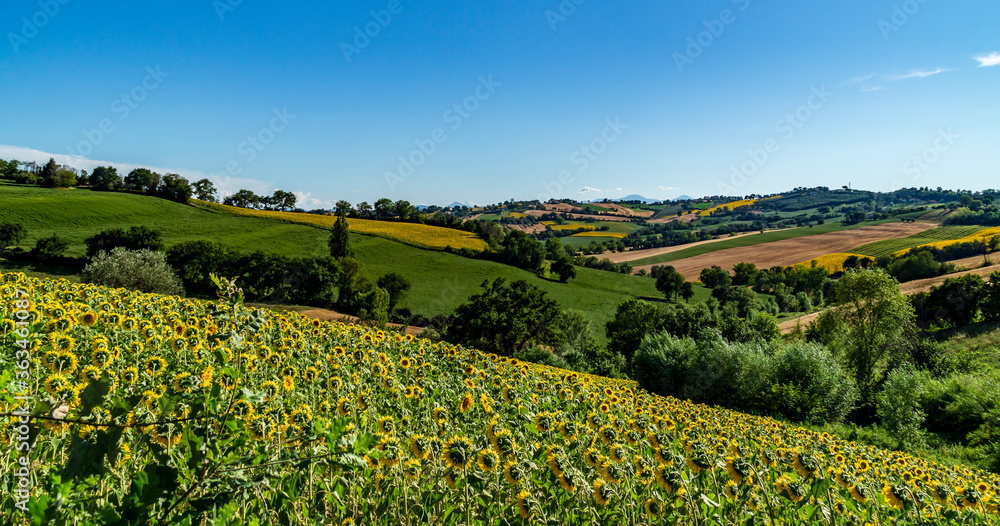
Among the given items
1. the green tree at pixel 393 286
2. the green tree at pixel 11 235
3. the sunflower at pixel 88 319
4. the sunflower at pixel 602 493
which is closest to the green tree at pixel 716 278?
the green tree at pixel 393 286

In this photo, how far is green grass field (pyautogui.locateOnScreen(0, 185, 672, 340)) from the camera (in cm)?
5716

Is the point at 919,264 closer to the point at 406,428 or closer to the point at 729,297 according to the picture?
the point at 729,297

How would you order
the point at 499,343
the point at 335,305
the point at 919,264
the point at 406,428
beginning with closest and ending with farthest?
the point at 406,428 < the point at 499,343 < the point at 335,305 < the point at 919,264

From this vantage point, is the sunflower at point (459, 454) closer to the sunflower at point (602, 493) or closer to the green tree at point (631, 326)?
the sunflower at point (602, 493)

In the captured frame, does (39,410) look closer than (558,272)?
Yes

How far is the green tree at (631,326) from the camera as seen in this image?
49.8 m

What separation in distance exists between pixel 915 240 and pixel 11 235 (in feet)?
472

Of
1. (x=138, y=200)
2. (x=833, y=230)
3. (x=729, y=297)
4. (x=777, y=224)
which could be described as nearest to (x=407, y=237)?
(x=138, y=200)

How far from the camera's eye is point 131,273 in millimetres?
31078

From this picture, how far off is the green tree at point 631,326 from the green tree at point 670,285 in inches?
852

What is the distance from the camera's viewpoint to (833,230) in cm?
11956

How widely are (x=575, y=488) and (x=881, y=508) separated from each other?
368cm

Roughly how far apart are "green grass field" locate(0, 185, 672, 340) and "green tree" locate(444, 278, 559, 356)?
47.6 feet

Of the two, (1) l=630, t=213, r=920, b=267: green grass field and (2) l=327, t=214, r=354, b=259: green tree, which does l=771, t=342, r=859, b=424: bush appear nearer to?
(2) l=327, t=214, r=354, b=259: green tree
